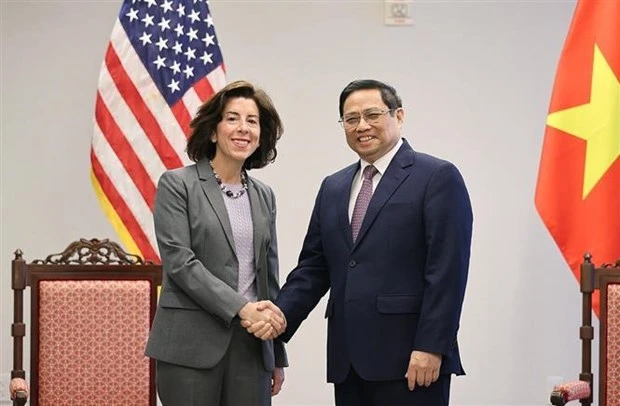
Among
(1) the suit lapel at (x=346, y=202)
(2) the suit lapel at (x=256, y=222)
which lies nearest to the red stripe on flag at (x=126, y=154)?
(2) the suit lapel at (x=256, y=222)

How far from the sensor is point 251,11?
4.45 metres

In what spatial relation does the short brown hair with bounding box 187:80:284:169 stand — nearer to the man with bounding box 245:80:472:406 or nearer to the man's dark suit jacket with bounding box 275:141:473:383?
the man with bounding box 245:80:472:406

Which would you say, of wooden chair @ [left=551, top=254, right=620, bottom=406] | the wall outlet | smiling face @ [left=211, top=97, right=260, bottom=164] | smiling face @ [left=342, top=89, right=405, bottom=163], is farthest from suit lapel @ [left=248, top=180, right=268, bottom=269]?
the wall outlet

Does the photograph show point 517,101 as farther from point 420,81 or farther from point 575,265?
point 575,265

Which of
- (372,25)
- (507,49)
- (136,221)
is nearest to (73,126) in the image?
(136,221)

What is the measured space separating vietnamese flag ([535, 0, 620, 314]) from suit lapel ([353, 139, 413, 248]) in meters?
1.24

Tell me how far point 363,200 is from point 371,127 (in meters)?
0.22

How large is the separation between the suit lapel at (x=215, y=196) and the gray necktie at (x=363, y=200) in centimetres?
37

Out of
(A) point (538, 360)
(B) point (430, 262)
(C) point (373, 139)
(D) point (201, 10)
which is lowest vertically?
(A) point (538, 360)

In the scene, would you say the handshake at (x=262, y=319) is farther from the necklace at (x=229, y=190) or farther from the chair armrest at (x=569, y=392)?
the chair armrest at (x=569, y=392)

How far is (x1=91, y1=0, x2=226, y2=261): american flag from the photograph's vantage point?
3.79 metres

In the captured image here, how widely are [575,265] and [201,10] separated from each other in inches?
76.0

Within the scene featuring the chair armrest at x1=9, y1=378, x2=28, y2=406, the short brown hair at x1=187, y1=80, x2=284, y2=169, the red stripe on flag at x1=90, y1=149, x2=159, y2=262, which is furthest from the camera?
the red stripe on flag at x1=90, y1=149, x2=159, y2=262

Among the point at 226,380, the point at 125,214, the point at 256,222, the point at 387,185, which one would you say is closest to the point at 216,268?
the point at 256,222
